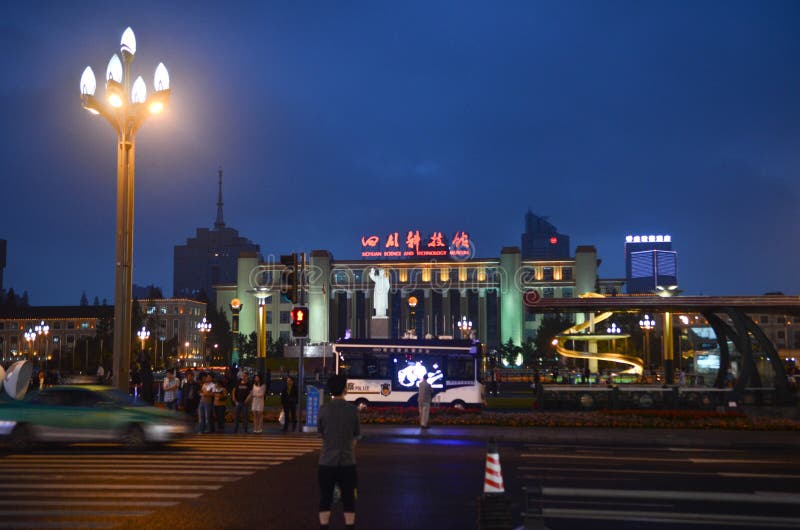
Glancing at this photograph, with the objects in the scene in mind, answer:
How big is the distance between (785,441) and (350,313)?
107 metres

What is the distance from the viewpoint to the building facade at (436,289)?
126 m

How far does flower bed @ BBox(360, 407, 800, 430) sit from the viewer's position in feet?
91.0

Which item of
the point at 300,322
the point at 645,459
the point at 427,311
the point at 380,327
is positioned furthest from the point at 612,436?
the point at 427,311

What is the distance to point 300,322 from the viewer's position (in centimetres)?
2458

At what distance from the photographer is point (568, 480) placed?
1498cm

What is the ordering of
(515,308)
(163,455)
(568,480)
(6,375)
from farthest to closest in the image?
(515,308) < (6,375) < (163,455) < (568,480)

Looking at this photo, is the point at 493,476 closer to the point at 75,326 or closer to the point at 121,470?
the point at 121,470

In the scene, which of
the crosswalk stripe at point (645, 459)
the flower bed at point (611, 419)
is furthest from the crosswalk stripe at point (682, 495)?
the flower bed at point (611, 419)

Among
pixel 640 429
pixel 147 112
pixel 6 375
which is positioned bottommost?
pixel 640 429

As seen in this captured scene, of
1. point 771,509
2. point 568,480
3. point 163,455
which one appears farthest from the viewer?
point 163,455

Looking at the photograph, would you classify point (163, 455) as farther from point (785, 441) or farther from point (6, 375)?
point (785, 441)

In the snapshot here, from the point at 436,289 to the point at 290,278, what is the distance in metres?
102

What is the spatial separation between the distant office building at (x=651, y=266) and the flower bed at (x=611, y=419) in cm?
12265

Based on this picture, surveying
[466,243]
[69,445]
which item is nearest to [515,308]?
[466,243]
